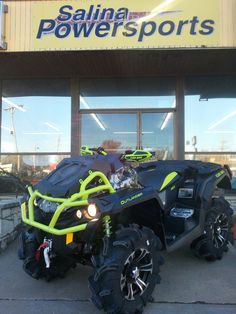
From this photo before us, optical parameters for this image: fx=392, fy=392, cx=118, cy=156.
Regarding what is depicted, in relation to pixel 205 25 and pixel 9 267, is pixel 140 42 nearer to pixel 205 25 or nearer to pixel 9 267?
pixel 205 25

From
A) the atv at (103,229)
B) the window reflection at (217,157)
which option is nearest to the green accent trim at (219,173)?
the atv at (103,229)

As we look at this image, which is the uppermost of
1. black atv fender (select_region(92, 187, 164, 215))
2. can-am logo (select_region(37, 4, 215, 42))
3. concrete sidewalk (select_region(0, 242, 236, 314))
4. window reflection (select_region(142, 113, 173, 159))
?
can-am logo (select_region(37, 4, 215, 42))

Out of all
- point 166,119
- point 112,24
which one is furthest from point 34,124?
point 112,24

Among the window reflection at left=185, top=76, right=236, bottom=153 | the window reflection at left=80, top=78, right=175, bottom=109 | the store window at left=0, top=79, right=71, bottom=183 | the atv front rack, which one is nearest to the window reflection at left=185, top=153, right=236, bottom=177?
the window reflection at left=185, top=76, right=236, bottom=153

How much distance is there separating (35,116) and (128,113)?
7.70 ft

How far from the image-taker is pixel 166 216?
5059 millimetres

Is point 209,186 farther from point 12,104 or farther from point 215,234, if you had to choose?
point 12,104

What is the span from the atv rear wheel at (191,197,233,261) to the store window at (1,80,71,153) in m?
4.99

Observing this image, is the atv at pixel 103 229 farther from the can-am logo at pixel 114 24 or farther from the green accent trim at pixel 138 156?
the can-am logo at pixel 114 24

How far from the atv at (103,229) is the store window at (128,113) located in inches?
187

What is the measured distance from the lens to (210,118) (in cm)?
955

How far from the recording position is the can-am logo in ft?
23.3

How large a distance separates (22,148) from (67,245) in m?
6.44

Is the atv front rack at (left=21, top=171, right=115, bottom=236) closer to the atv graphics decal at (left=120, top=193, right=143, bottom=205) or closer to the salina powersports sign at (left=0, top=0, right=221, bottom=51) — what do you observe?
the atv graphics decal at (left=120, top=193, right=143, bottom=205)
